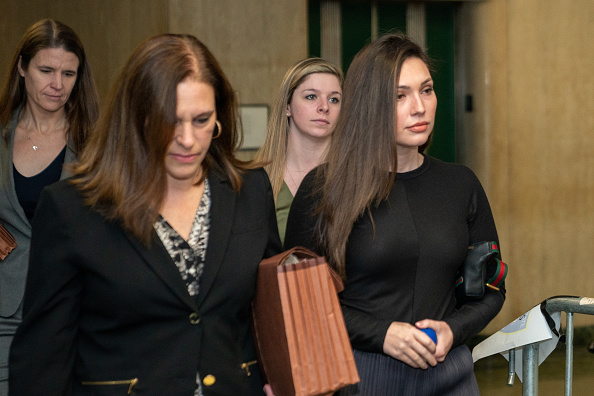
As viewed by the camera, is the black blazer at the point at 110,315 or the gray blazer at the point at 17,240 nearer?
the black blazer at the point at 110,315

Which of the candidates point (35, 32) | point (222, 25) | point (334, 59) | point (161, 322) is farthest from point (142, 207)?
point (334, 59)

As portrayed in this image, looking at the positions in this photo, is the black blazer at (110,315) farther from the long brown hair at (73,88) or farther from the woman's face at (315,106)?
the woman's face at (315,106)

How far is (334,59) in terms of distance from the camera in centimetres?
757

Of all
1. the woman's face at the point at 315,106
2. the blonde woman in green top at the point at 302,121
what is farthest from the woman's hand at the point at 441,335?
the woman's face at the point at 315,106

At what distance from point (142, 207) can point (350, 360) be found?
28.1 inches

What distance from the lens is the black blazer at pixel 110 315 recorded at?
2076mm

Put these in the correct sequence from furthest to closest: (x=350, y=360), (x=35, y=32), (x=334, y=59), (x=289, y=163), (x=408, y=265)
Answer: (x=334, y=59)
(x=289, y=163)
(x=35, y=32)
(x=408, y=265)
(x=350, y=360)

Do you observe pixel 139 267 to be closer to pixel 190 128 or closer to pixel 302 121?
pixel 190 128

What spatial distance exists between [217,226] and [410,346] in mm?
803

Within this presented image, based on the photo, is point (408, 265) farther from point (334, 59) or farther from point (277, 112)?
point (334, 59)

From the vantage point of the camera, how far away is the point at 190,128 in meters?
2.12

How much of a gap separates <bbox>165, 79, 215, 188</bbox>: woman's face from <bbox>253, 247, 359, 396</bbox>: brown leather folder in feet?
1.22

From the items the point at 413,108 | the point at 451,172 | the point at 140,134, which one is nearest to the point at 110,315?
the point at 140,134

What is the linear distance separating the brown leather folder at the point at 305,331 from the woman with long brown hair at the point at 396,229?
51 centimetres
